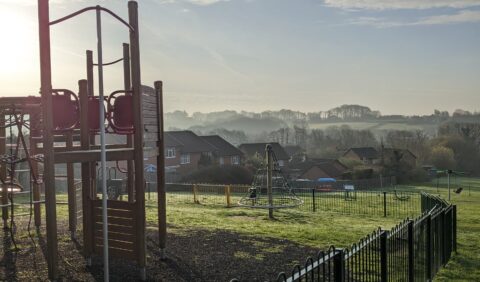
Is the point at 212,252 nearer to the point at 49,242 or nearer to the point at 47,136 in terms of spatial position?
the point at 49,242

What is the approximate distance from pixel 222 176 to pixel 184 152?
46.9 ft

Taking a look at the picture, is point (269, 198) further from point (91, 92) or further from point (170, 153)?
point (170, 153)

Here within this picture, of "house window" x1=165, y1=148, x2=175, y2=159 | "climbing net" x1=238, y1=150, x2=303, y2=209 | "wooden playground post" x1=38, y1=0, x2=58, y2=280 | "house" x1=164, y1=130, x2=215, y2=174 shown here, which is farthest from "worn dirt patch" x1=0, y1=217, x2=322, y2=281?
"house window" x1=165, y1=148, x2=175, y2=159

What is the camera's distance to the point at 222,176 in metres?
46.0

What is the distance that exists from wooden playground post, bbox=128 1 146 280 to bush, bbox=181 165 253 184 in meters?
38.5

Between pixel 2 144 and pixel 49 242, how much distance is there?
19.4 ft

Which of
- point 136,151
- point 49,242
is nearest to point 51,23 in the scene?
point 136,151

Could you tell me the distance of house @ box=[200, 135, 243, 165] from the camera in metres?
62.9

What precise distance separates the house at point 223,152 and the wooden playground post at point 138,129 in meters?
54.6

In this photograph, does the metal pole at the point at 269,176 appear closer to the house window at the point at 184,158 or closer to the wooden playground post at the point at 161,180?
the wooden playground post at the point at 161,180

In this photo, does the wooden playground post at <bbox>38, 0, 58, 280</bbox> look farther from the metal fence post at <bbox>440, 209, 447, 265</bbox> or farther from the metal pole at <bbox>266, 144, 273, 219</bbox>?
the metal pole at <bbox>266, 144, 273, 219</bbox>

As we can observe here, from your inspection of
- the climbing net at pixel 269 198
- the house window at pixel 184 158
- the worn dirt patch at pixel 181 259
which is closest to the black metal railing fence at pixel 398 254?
the worn dirt patch at pixel 181 259

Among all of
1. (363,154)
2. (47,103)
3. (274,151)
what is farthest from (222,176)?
(47,103)

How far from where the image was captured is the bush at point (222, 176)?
45719 millimetres
